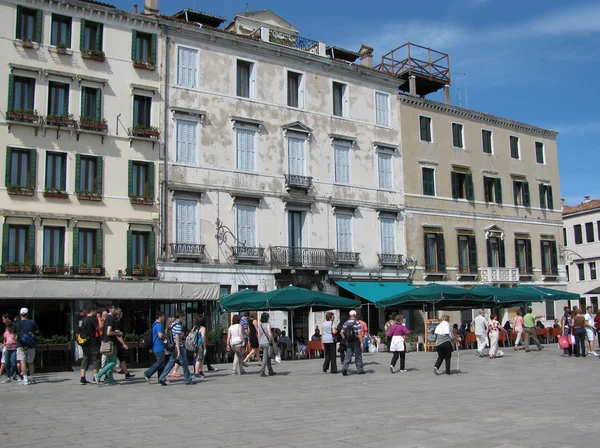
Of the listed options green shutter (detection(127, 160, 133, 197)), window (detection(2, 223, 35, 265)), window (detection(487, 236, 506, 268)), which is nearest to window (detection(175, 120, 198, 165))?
green shutter (detection(127, 160, 133, 197))

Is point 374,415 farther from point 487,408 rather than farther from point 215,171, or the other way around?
point 215,171

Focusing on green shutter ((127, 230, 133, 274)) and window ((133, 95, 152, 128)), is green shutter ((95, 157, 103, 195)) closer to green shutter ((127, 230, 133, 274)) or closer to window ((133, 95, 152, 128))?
green shutter ((127, 230, 133, 274))

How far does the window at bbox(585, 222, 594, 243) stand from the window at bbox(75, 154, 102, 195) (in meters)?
44.0

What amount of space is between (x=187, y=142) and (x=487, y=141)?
1977cm

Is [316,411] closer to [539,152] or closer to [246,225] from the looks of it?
[246,225]

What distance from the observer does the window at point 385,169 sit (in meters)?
35.5

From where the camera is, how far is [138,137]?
27.8 m

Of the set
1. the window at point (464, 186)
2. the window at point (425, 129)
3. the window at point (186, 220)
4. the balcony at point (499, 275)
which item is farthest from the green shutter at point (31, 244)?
the balcony at point (499, 275)

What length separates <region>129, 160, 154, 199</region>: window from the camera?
27672mm

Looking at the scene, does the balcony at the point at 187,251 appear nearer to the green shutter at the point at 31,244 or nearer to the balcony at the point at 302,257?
the balcony at the point at 302,257

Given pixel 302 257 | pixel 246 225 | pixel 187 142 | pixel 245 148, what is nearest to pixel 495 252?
pixel 302 257

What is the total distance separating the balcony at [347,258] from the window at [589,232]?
31.5 metres

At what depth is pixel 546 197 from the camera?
4297 cm

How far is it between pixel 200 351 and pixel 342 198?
16.2 m
